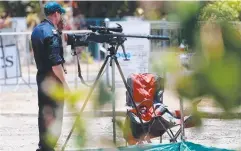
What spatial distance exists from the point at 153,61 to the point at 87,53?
18.4 meters

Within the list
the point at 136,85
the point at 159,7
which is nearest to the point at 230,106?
the point at 159,7

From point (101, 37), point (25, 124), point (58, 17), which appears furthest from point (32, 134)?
point (101, 37)

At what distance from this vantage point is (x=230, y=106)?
104cm

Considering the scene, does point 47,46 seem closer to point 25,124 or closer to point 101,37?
point 101,37

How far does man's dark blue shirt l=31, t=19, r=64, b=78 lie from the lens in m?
6.30

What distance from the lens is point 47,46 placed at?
6344 mm

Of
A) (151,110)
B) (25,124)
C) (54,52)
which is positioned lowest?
(25,124)

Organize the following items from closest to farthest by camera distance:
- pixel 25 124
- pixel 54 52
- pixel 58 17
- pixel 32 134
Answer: pixel 54 52, pixel 58 17, pixel 32 134, pixel 25 124

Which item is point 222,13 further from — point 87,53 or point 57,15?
point 87,53

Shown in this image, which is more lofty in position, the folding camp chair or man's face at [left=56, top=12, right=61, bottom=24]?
man's face at [left=56, top=12, right=61, bottom=24]

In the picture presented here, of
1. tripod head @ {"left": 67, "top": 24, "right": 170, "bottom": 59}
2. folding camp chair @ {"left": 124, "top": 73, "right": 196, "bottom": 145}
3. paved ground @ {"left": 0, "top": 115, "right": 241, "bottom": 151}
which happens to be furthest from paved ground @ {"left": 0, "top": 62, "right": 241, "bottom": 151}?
folding camp chair @ {"left": 124, "top": 73, "right": 196, "bottom": 145}

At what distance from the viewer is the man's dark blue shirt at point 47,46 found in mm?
6301

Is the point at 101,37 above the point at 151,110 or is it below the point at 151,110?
above

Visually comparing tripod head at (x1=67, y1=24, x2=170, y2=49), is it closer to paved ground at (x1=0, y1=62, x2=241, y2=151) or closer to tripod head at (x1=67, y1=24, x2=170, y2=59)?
tripod head at (x1=67, y1=24, x2=170, y2=59)
